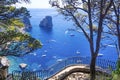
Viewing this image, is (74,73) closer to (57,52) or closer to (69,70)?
(69,70)

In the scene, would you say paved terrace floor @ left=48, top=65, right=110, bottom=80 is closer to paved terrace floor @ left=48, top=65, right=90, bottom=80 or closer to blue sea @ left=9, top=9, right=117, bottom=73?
paved terrace floor @ left=48, top=65, right=90, bottom=80

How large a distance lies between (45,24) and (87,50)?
162ft

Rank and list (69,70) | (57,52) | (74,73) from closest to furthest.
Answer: (69,70)
(74,73)
(57,52)

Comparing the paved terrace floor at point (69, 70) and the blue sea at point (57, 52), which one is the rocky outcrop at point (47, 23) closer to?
the blue sea at point (57, 52)

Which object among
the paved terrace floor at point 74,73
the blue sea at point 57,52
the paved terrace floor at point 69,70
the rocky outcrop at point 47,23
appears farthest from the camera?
the rocky outcrop at point 47,23

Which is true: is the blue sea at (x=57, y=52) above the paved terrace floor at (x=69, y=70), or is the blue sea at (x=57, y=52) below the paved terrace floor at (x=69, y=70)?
below

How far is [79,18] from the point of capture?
19.2 meters

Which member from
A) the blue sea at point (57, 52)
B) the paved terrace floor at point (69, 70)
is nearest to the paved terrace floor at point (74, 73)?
the paved terrace floor at point (69, 70)

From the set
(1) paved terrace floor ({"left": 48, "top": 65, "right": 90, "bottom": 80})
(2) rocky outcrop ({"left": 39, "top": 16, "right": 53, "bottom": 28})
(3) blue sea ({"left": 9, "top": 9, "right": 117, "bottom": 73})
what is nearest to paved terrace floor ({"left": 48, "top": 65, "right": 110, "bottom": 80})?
(1) paved terrace floor ({"left": 48, "top": 65, "right": 90, "bottom": 80})

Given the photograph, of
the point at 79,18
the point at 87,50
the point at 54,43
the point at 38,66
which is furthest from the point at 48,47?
the point at 79,18

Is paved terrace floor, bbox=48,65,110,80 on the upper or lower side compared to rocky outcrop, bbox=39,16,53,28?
upper

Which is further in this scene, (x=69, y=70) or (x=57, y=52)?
(x=57, y=52)

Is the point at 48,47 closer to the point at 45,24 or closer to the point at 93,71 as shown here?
the point at 45,24

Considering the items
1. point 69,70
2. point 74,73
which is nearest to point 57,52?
point 74,73
